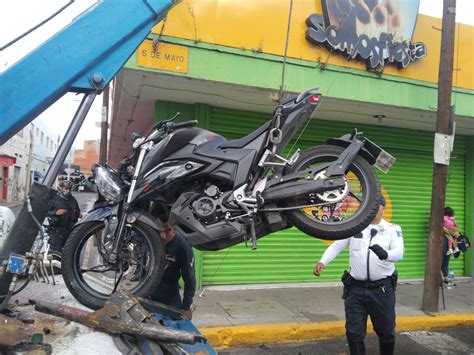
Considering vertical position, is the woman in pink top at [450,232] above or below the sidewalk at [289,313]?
above

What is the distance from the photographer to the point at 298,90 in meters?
6.67

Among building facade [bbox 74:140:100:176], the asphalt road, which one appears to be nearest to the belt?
the asphalt road

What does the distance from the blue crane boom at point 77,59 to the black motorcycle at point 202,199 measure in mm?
556

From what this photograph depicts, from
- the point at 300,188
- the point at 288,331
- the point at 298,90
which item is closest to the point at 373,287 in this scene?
the point at 288,331

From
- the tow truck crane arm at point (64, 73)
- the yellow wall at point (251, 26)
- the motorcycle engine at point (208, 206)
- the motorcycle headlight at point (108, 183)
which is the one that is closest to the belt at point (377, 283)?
the motorcycle engine at point (208, 206)

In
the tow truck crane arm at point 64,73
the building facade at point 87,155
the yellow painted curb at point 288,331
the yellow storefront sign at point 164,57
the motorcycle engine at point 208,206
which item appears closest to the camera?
the tow truck crane arm at point 64,73

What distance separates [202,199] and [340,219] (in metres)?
0.95

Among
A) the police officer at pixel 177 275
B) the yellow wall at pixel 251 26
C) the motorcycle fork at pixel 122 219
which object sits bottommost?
the police officer at pixel 177 275

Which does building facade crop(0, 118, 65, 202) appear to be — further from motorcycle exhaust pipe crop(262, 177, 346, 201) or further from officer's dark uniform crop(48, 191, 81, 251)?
motorcycle exhaust pipe crop(262, 177, 346, 201)

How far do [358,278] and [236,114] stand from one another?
435 cm

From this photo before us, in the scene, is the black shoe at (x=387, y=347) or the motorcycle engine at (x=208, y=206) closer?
the motorcycle engine at (x=208, y=206)

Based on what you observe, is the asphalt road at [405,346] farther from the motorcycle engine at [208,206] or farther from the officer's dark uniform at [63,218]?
the motorcycle engine at [208,206]

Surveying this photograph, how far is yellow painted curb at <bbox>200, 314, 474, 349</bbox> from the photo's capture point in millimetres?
5574

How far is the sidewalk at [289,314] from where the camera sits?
18.8ft
